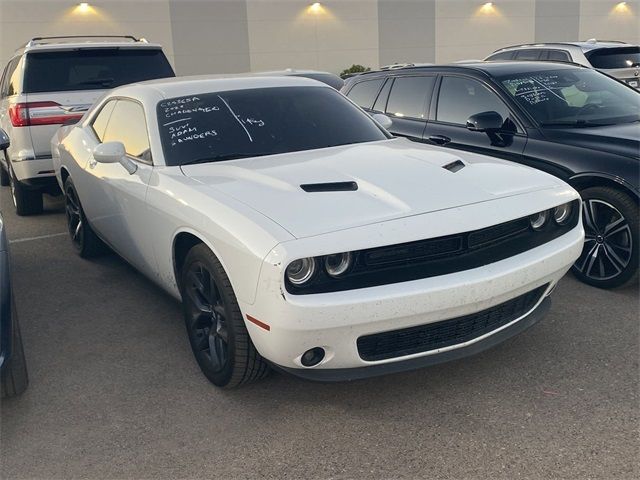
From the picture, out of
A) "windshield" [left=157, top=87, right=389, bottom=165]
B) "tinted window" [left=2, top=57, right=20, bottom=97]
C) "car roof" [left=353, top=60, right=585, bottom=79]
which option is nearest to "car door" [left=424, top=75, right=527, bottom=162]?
"car roof" [left=353, top=60, right=585, bottom=79]

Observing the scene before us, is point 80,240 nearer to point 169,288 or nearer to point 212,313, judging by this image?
point 169,288

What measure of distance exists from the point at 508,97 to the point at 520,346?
234 cm

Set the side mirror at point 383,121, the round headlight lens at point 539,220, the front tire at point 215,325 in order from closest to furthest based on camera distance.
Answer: the front tire at point 215,325 → the round headlight lens at point 539,220 → the side mirror at point 383,121

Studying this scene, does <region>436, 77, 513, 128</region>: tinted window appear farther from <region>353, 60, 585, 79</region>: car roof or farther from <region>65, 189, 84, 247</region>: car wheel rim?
<region>65, 189, 84, 247</region>: car wheel rim

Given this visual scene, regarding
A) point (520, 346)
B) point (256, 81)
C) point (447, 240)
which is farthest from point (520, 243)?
point (256, 81)

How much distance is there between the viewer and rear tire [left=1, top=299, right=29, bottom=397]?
310cm

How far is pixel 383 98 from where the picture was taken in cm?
639

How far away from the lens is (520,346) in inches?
144

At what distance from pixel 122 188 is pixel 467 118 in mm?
2960

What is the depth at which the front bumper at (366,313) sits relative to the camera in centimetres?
264

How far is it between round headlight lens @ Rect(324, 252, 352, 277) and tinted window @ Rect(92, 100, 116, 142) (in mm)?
2811

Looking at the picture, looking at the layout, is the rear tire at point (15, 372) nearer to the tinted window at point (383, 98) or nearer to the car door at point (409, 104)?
the car door at point (409, 104)

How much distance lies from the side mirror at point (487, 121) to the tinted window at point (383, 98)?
57.3 inches

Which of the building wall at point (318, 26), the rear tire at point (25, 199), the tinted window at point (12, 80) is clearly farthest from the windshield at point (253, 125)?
the building wall at point (318, 26)
